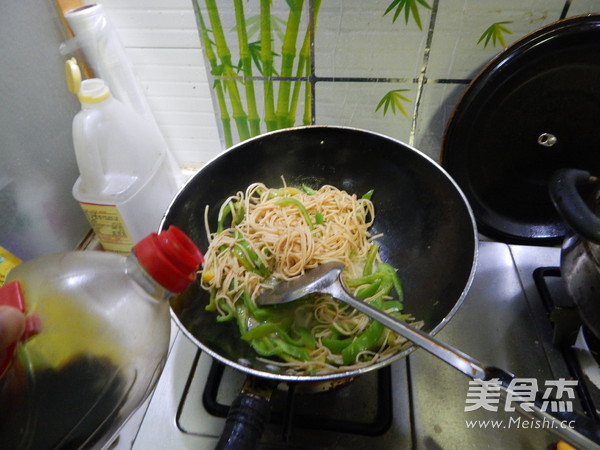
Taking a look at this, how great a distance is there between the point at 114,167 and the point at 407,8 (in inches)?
31.9

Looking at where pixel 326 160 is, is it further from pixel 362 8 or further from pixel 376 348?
pixel 376 348

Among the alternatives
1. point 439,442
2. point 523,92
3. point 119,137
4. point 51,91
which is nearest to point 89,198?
point 119,137

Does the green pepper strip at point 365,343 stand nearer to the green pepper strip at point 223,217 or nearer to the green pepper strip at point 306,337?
the green pepper strip at point 306,337

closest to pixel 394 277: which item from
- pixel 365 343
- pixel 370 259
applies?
pixel 370 259

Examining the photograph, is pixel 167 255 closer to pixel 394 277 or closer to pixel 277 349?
pixel 277 349

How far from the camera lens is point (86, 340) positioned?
49cm

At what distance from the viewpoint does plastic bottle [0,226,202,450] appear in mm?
457

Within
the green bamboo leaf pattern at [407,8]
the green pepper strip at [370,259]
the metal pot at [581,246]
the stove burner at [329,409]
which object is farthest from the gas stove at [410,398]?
the green bamboo leaf pattern at [407,8]

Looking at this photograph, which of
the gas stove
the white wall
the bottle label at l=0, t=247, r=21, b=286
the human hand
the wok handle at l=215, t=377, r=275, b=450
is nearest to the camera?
the human hand

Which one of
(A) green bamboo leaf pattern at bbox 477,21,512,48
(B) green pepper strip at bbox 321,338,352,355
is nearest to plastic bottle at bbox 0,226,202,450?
(B) green pepper strip at bbox 321,338,352,355

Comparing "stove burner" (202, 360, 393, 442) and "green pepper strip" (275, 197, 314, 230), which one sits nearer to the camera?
"stove burner" (202, 360, 393, 442)

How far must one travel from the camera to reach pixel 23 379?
1.52 ft

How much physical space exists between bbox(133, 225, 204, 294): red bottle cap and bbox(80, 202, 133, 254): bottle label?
21.2 inches

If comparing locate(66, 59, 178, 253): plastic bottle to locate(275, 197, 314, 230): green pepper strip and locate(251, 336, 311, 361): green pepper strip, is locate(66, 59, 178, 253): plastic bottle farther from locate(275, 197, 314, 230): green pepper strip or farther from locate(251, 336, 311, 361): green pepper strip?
locate(251, 336, 311, 361): green pepper strip
